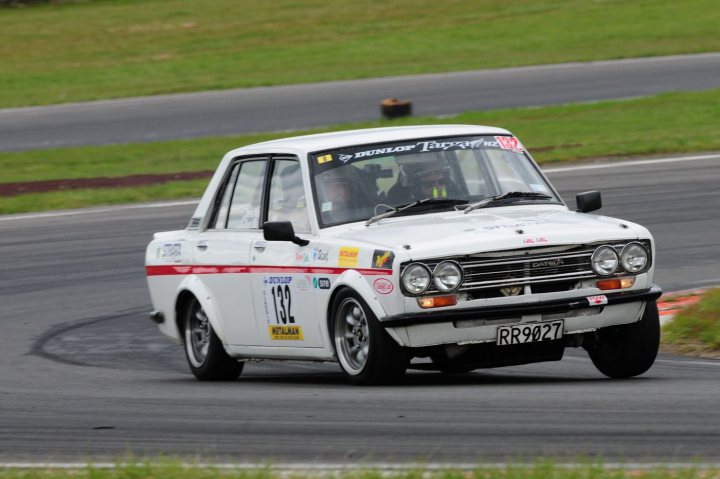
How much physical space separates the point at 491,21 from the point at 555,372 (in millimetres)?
34831

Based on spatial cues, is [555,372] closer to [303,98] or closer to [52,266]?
[52,266]

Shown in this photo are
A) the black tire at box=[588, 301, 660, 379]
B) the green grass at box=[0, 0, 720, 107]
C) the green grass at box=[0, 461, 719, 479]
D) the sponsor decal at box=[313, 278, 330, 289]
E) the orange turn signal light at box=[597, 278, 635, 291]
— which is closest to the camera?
the green grass at box=[0, 461, 719, 479]

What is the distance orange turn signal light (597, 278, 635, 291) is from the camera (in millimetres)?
8250

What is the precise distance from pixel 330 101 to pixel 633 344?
22.2 meters

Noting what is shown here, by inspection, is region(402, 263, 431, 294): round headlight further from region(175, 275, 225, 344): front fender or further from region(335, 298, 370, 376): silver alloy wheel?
region(175, 275, 225, 344): front fender

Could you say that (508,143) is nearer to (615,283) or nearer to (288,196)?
(288,196)

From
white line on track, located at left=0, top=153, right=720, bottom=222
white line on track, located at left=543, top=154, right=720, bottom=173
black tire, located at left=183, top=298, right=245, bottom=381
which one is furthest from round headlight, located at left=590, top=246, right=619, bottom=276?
white line on track, located at left=543, top=154, right=720, bottom=173

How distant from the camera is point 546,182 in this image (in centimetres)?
954

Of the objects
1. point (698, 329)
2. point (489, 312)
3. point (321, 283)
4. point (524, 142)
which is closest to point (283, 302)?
point (321, 283)

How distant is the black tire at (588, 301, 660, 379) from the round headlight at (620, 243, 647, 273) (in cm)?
23

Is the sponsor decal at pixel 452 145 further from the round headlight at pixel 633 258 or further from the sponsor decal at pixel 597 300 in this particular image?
the sponsor decal at pixel 597 300

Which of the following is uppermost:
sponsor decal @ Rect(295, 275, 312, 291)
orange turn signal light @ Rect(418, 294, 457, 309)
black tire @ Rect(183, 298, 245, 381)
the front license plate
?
sponsor decal @ Rect(295, 275, 312, 291)

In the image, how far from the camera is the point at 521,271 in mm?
8109

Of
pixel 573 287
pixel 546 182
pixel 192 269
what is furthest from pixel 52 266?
pixel 573 287
